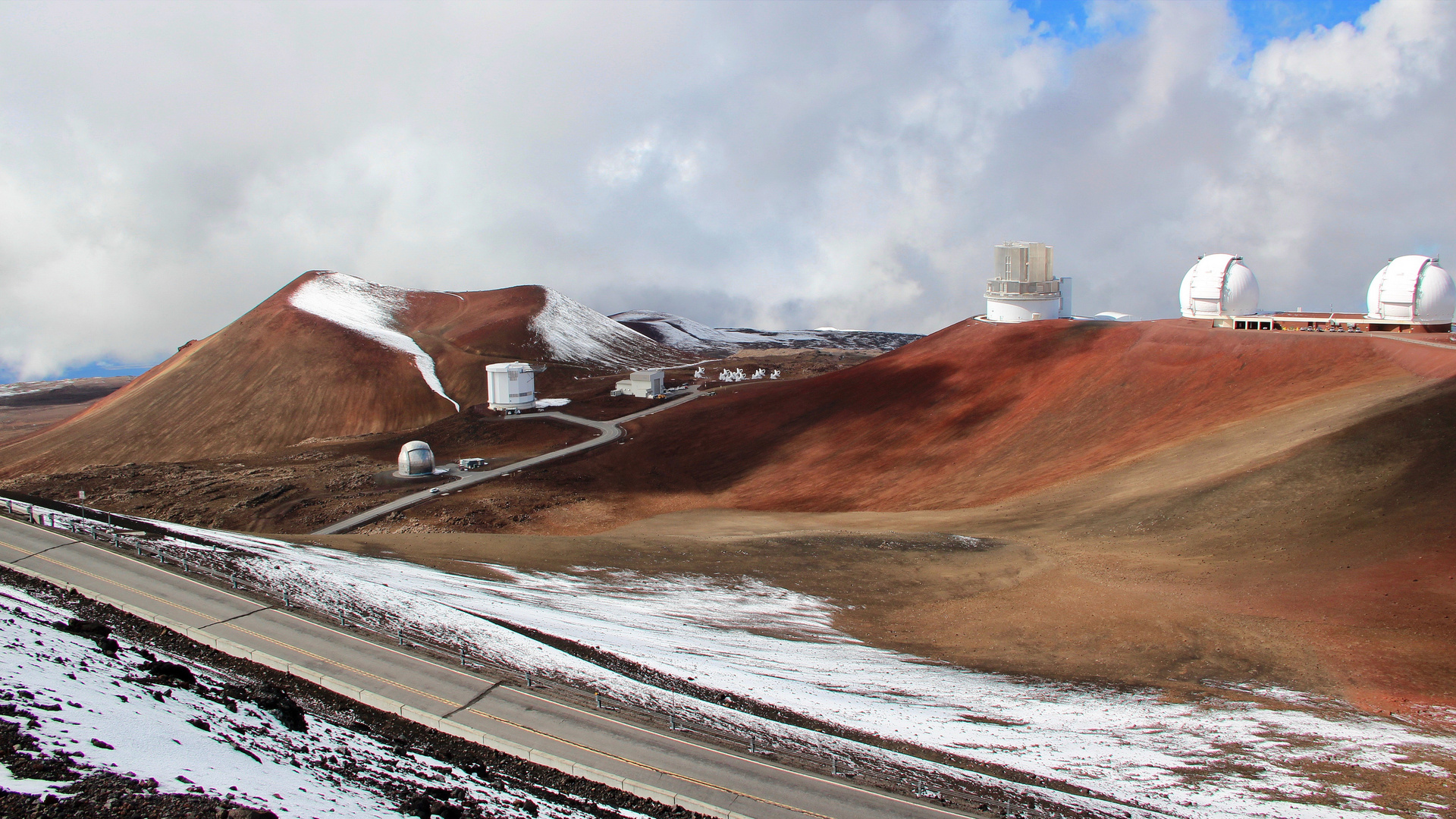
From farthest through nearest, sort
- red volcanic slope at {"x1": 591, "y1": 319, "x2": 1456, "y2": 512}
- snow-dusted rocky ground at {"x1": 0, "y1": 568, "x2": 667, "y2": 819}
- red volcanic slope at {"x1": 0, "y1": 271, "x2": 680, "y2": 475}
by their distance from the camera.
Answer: red volcanic slope at {"x1": 0, "y1": 271, "x2": 680, "y2": 475}, red volcanic slope at {"x1": 591, "y1": 319, "x2": 1456, "y2": 512}, snow-dusted rocky ground at {"x1": 0, "y1": 568, "x2": 667, "y2": 819}

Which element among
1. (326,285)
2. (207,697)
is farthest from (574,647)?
(326,285)

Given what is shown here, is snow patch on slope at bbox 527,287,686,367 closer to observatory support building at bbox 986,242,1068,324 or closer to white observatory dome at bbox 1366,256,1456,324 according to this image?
observatory support building at bbox 986,242,1068,324

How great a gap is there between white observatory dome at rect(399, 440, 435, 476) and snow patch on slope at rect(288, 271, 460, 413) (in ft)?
115

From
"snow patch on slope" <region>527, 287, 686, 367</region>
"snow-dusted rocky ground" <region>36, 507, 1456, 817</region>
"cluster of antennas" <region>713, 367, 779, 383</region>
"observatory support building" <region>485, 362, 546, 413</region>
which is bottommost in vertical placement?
"snow-dusted rocky ground" <region>36, 507, 1456, 817</region>

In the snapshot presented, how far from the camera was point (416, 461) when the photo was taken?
181ft

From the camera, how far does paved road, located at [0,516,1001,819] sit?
15477 millimetres

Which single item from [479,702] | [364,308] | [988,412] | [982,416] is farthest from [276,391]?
[479,702]

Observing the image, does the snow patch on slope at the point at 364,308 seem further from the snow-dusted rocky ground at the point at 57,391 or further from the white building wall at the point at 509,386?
the snow-dusted rocky ground at the point at 57,391

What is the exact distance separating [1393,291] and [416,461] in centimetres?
6211

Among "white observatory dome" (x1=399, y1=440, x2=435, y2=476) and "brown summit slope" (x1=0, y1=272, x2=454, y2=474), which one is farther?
"brown summit slope" (x1=0, y1=272, x2=454, y2=474)

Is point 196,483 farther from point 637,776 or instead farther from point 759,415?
point 637,776

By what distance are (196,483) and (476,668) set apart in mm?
45657

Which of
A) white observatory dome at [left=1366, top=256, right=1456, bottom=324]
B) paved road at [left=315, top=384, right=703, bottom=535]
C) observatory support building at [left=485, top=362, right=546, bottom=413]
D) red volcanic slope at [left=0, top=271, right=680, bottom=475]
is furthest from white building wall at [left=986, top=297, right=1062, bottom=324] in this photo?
red volcanic slope at [left=0, top=271, right=680, bottom=475]

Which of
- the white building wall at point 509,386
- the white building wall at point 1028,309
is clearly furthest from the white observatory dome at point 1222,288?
the white building wall at point 509,386
